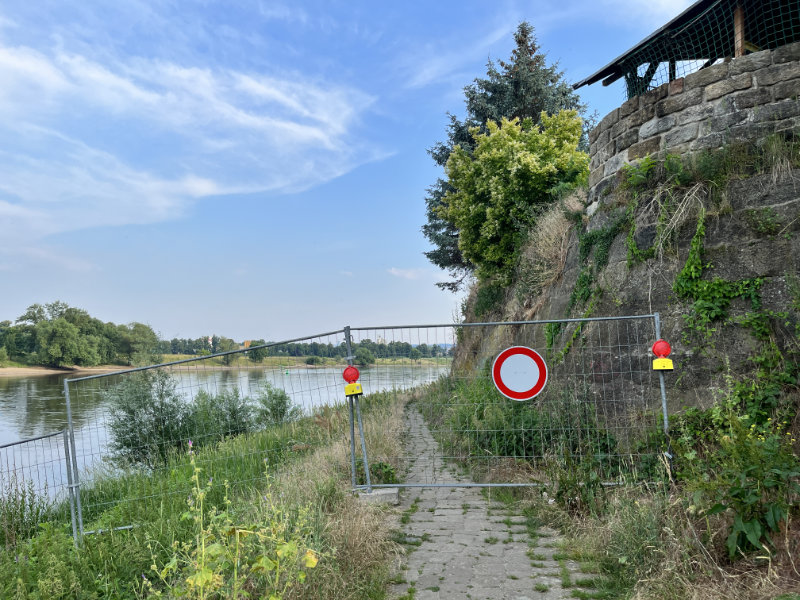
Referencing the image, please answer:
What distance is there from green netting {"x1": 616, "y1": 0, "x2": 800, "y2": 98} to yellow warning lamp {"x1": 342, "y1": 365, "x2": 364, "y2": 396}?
6.10 metres

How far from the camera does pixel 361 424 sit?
210 inches

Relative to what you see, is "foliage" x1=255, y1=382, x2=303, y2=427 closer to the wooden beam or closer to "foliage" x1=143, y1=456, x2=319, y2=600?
"foliage" x1=143, y1=456, x2=319, y2=600

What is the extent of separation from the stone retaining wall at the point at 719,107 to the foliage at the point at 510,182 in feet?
13.9

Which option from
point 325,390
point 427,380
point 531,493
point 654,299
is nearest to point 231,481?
point 325,390

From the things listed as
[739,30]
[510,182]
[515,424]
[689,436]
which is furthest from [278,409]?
[510,182]

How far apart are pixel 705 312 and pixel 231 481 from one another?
18.1 feet

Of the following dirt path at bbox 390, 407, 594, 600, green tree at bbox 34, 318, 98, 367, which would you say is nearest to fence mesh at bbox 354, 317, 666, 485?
dirt path at bbox 390, 407, 594, 600

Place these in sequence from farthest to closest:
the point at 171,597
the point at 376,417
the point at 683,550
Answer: the point at 376,417
the point at 683,550
the point at 171,597

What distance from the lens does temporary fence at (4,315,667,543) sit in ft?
17.7

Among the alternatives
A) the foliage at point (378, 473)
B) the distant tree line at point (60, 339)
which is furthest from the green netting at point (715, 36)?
the distant tree line at point (60, 339)

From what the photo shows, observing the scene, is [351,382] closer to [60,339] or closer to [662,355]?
[662,355]

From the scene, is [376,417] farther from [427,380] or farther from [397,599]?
[397,599]

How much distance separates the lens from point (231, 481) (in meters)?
5.59

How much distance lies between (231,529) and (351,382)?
8.29 feet
